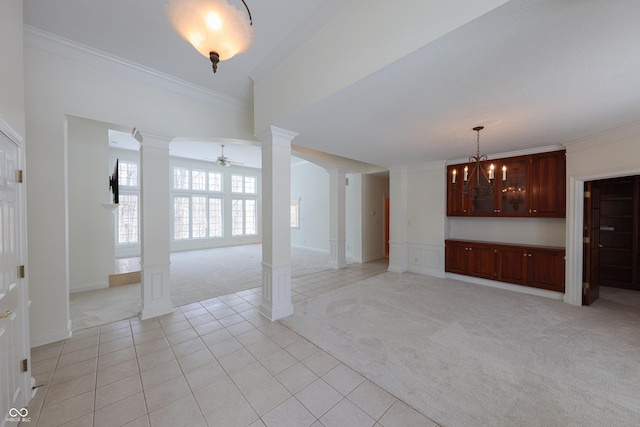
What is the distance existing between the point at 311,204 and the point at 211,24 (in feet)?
25.5

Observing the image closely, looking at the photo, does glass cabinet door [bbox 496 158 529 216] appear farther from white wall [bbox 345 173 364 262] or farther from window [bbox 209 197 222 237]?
window [bbox 209 197 222 237]

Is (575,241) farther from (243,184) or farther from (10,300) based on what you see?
(243,184)

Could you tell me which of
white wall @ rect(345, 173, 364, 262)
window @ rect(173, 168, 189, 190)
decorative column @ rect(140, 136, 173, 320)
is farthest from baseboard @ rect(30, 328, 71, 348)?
window @ rect(173, 168, 189, 190)

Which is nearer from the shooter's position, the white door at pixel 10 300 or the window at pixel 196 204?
the white door at pixel 10 300

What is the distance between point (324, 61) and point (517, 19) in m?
1.47

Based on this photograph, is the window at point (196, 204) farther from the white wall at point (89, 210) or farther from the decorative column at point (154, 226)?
the decorative column at point (154, 226)

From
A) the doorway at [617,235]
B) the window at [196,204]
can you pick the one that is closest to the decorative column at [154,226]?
the window at [196,204]

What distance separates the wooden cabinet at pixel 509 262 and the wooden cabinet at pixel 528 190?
0.64m

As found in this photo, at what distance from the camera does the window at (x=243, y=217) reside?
10.3 meters

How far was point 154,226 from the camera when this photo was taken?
128 inches

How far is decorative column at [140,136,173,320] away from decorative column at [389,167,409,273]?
4817 mm

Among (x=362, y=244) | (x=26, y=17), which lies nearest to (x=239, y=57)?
(x=26, y=17)

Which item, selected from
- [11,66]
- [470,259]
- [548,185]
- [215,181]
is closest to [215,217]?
[215,181]

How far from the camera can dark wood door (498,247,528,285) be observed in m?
4.23
